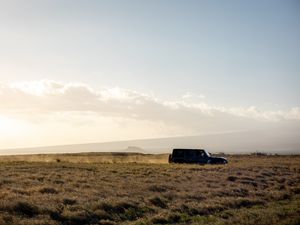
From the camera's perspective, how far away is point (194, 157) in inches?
2228

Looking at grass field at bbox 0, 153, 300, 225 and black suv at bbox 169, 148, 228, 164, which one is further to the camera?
black suv at bbox 169, 148, 228, 164

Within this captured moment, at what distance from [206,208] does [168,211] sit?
2294mm

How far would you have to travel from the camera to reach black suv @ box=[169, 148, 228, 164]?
55469 mm

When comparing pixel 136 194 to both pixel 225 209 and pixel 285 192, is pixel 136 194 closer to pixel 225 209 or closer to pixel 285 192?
pixel 225 209

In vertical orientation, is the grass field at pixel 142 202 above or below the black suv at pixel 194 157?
below

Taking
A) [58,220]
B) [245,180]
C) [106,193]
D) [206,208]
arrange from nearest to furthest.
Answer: [58,220], [206,208], [106,193], [245,180]

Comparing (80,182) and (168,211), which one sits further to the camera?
(80,182)

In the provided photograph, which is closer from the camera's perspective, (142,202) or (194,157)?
(142,202)

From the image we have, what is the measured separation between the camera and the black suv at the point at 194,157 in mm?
55469

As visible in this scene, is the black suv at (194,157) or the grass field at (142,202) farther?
the black suv at (194,157)

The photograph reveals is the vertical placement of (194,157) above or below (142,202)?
above

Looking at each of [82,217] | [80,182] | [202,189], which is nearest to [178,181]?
[202,189]

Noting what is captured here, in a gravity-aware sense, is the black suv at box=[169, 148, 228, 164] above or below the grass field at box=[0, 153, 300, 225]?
above

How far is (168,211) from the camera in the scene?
66.8 feet
